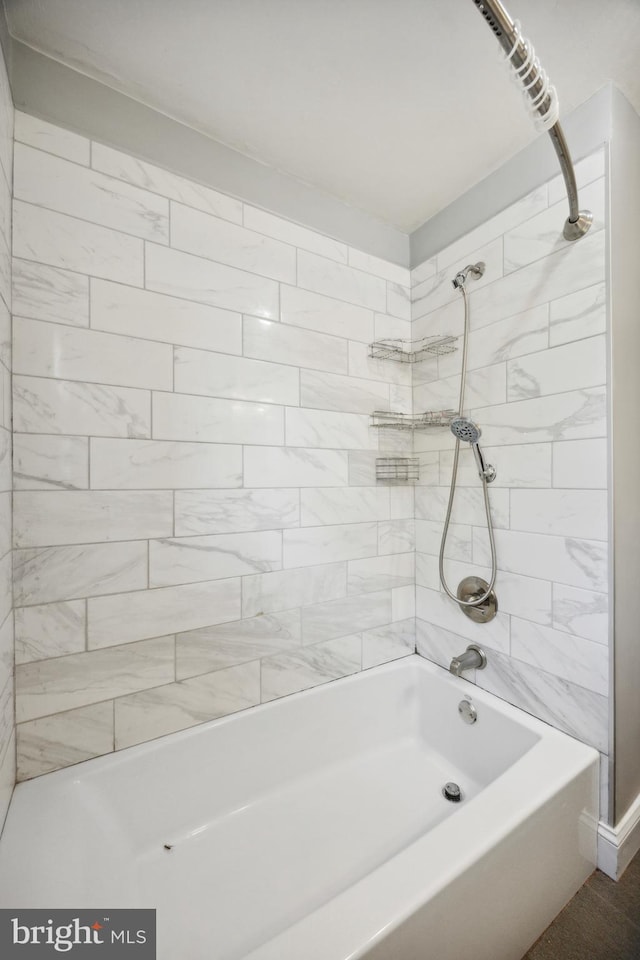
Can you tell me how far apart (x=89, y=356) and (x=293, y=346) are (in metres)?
0.73

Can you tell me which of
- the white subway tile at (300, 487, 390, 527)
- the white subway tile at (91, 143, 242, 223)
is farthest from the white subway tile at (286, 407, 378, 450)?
the white subway tile at (91, 143, 242, 223)

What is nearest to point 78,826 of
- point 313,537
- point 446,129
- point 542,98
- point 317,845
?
point 317,845

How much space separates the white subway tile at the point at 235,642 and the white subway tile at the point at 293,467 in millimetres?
523

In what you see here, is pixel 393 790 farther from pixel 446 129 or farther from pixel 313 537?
pixel 446 129

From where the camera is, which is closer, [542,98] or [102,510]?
[542,98]

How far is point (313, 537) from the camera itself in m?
1.65

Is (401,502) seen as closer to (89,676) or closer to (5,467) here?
(89,676)

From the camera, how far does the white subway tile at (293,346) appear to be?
1.51 metres

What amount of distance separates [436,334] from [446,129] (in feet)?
2.37

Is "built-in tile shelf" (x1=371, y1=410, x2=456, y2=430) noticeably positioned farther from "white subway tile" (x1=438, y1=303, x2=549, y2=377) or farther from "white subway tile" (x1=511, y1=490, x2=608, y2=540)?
"white subway tile" (x1=511, y1=490, x2=608, y2=540)

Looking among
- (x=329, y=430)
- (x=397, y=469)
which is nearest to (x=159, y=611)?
(x=329, y=430)

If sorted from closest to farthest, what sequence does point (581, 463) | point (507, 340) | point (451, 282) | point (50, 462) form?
1. point (50, 462)
2. point (581, 463)
3. point (507, 340)
4. point (451, 282)

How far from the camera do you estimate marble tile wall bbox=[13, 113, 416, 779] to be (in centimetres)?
116

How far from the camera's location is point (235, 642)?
57.6 inches
